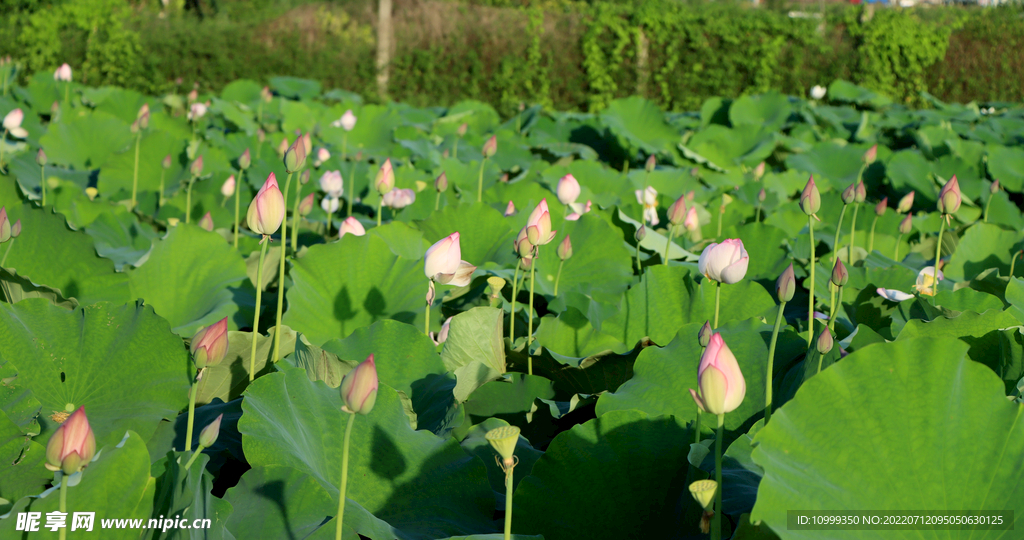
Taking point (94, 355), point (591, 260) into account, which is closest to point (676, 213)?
point (591, 260)

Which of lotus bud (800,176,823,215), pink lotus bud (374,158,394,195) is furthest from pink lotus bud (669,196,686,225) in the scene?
pink lotus bud (374,158,394,195)

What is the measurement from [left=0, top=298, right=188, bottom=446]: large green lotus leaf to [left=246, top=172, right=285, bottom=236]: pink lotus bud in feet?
0.76

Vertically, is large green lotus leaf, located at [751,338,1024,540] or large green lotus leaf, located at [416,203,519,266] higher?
large green lotus leaf, located at [751,338,1024,540]

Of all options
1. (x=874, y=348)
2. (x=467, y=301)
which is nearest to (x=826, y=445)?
(x=874, y=348)

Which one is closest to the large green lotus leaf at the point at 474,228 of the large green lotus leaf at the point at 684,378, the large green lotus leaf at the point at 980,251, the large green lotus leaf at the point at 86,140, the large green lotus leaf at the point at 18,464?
the large green lotus leaf at the point at 684,378

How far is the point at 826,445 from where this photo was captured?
0.80 m

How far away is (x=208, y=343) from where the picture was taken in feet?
3.08

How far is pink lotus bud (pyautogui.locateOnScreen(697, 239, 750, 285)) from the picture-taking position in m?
1.21

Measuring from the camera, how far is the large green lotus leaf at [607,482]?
3.02ft

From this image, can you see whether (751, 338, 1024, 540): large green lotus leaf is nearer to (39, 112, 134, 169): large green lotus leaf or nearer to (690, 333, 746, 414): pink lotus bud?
(690, 333, 746, 414): pink lotus bud

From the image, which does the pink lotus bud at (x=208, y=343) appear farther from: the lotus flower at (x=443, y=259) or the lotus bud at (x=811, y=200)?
the lotus bud at (x=811, y=200)

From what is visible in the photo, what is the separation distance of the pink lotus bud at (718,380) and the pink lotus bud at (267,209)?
672mm

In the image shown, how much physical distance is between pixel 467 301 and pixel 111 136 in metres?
2.18

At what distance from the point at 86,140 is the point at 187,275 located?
1.78 meters
